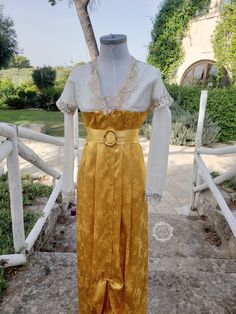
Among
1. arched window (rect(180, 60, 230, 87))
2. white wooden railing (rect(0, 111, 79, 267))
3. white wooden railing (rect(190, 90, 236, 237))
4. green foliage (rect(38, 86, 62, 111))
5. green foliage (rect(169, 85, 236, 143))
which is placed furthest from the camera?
green foliage (rect(38, 86, 62, 111))

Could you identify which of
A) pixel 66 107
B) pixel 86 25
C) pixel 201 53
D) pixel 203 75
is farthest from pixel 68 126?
pixel 203 75

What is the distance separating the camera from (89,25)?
26.5 feet

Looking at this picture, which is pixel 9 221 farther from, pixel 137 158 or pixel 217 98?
pixel 217 98

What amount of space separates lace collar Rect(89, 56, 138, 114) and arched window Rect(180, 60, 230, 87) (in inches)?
366

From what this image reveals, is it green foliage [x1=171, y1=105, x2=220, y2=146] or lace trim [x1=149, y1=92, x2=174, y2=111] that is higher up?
lace trim [x1=149, y1=92, x2=174, y2=111]

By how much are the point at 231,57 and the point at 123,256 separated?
9302mm

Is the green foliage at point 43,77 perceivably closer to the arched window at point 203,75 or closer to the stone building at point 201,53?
the stone building at point 201,53

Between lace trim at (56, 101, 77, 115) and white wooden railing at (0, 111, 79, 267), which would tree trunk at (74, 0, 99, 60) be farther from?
lace trim at (56, 101, 77, 115)

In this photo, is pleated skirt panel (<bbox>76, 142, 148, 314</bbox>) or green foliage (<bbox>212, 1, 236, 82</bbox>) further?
green foliage (<bbox>212, 1, 236, 82</bbox>)

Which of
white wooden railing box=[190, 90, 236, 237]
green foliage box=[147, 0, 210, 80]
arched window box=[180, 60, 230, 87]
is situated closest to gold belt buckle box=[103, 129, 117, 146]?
white wooden railing box=[190, 90, 236, 237]

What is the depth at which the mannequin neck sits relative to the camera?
1295 millimetres

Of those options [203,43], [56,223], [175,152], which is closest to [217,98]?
[175,152]

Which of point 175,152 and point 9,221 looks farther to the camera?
point 175,152

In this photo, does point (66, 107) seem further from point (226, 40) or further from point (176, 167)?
point (226, 40)
